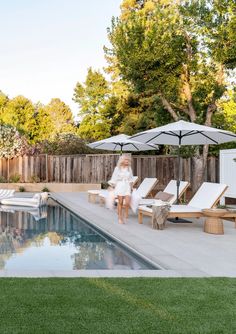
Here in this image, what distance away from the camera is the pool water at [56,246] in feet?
20.9

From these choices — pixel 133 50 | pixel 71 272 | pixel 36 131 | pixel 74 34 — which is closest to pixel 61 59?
pixel 74 34

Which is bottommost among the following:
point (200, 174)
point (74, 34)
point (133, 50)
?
point (200, 174)

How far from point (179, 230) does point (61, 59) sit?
20.6 m

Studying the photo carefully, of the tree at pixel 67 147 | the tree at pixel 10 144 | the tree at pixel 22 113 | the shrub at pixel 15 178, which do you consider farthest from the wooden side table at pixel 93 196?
the tree at pixel 22 113

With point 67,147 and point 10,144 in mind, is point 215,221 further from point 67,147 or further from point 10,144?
point 67,147

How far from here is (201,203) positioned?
31.7 feet

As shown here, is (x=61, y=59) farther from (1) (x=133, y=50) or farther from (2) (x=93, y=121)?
(1) (x=133, y=50)

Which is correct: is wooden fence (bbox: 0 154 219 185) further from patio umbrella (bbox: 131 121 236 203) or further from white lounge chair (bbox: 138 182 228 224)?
white lounge chair (bbox: 138 182 228 224)

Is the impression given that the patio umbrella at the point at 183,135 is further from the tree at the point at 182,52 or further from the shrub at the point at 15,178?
the shrub at the point at 15,178

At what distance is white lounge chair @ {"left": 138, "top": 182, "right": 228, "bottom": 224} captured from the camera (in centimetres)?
912

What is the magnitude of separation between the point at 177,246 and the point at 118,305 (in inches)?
130

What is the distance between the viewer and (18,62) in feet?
91.8

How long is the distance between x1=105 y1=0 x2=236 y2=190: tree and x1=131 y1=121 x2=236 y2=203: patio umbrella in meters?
4.18

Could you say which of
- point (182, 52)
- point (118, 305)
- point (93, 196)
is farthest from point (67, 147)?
point (118, 305)
